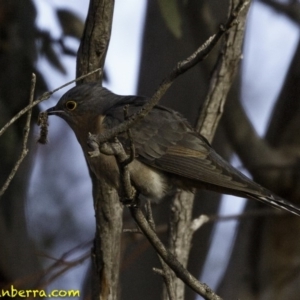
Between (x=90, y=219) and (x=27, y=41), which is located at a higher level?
(x=27, y=41)

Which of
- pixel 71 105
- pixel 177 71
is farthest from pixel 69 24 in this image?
pixel 177 71

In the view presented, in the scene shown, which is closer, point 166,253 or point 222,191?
point 166,253

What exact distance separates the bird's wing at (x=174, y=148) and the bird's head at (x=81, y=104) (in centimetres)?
15

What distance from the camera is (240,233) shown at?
6102mm

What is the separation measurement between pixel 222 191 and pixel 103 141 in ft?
4.81

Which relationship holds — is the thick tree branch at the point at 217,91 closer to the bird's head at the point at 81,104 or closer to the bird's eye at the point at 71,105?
the bird's head at the point at 81,104

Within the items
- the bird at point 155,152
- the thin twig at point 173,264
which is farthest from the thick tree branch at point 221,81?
the thin twig at point 173,264

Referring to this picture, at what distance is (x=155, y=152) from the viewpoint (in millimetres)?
4484

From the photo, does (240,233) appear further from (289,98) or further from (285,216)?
(289,98)

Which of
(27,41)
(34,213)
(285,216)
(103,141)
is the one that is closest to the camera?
(103,141)

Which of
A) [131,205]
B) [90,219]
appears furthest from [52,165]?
[131,205]

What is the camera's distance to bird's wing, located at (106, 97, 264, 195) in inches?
169

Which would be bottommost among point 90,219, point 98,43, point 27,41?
point 90,219

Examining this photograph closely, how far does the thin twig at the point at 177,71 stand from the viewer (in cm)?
267
